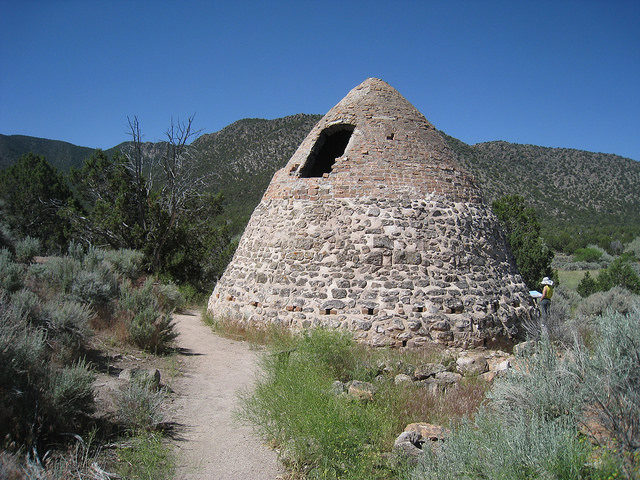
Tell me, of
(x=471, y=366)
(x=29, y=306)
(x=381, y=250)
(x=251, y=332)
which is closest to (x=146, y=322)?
(x=29, y=306)

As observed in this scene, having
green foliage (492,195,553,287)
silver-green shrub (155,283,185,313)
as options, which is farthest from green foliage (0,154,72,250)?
green foliage (492,195,553,287)

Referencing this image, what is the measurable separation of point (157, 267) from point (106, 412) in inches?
491

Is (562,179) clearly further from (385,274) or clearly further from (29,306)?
(29,306)

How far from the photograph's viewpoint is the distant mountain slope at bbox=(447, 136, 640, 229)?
128 feet

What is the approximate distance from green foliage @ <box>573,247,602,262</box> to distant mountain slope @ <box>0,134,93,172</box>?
5605cm

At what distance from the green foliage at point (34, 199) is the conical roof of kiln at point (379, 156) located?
1732cm

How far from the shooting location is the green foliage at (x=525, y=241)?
57.0 feet

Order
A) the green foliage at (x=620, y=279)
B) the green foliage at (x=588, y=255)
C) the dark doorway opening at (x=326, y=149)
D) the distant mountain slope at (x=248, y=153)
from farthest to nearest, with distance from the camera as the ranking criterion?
the distant mountain slope at (x=248, y=153), the green foliage at (x=588, y=255), the green foliage at (x=620, y=279), the dark doorway opening at (x=326, y=149)

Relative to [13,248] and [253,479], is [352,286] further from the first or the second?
[13,248]

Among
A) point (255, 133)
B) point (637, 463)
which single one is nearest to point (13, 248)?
point (637, 463)

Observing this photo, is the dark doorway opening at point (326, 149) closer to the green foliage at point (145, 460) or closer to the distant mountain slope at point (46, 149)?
the green foliage at point (145, 460)

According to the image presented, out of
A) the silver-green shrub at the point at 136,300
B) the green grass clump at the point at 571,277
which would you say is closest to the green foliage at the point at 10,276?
the silver-green shrub at the point at 136,300

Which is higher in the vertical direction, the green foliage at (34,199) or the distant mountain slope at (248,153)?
the distant mountain slope at (248,153)

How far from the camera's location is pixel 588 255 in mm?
29969
